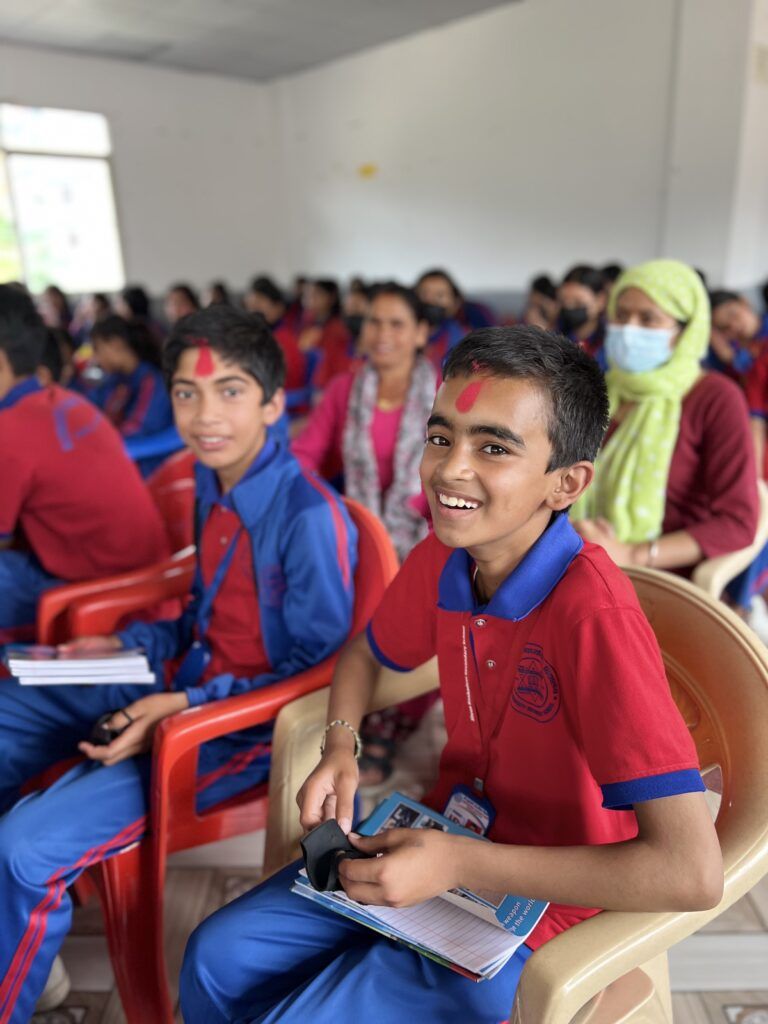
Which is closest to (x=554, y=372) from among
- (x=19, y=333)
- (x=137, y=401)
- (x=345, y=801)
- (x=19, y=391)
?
(x=345, y=801)

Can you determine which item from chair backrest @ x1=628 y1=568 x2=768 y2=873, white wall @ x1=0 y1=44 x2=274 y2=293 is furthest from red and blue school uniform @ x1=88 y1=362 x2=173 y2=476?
white wall @ x1=0 y1=44 x2=274 y2=293

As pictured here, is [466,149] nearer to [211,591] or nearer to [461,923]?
[211,591]

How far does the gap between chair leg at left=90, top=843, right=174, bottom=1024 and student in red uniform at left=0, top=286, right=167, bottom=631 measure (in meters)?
0.80

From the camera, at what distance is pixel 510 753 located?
937 mm

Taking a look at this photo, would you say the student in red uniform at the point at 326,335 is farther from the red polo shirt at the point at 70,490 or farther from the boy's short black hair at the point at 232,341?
the boy's short black hair at the point at 232,341

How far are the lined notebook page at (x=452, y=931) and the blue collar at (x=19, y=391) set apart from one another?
1460 millimetres

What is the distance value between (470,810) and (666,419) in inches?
43.8

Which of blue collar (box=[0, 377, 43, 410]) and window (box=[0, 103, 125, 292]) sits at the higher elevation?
window (box=[0, 103, 125, 292])

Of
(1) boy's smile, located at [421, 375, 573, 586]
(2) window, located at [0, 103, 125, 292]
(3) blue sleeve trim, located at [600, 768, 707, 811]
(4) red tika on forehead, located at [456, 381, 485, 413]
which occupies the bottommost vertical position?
(3) blue sleeve trim, located at [600, 768, 707, 811]

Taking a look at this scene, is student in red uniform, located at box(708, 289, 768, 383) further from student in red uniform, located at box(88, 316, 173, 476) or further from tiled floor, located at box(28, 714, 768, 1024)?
tiled floor, located at box(28, 714, 768, 1024)

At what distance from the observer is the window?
24.2ft

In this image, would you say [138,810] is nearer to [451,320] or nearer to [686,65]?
[451,320]

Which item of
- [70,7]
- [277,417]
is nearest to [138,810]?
[277,417]

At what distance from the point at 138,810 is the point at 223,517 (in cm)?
54
